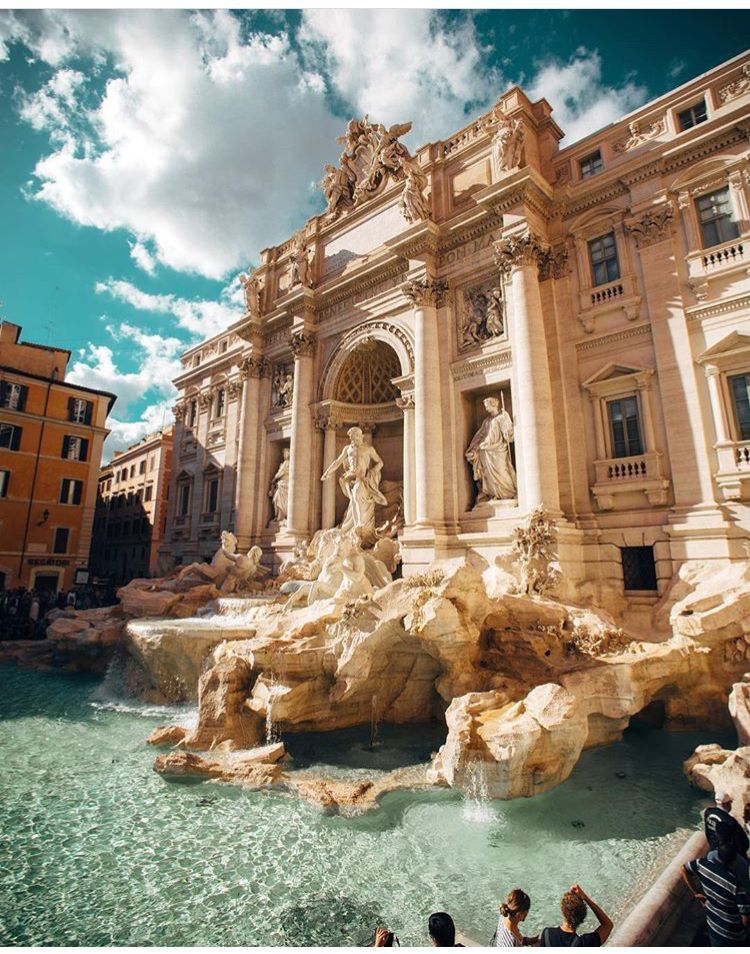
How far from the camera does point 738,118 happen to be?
11648 millimetres

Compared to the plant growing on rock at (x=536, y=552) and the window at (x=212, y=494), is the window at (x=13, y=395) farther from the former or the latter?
the plant growing on rock at (x=536, y=552)

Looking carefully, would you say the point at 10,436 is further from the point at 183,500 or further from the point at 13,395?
the point at 183,500

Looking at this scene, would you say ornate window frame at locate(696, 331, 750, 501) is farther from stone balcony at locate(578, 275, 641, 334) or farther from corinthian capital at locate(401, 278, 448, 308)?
corinthian capital at locate(401, 278, 448, 308)

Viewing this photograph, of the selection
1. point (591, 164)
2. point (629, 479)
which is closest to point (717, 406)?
point (629, 479)

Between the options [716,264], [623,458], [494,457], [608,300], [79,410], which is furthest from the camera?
[79,410]

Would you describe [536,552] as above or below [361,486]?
below

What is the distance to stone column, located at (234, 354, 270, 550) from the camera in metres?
20.5

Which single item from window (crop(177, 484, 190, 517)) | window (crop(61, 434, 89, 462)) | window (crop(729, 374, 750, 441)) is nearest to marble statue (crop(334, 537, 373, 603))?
window (crop(729, 374, 750, 441))

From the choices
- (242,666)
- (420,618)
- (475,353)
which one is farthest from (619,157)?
(242,666)

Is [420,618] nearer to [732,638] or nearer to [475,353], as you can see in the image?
[732,638]

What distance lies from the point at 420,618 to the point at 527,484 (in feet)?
17.5

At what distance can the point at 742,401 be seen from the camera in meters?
11.2

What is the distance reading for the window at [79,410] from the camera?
87.7 feet

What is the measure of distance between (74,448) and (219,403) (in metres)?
8.28
